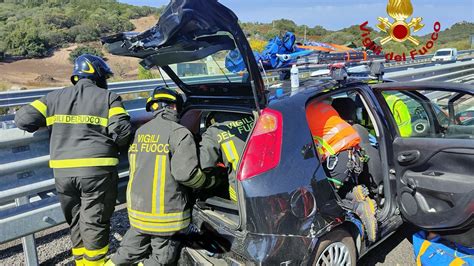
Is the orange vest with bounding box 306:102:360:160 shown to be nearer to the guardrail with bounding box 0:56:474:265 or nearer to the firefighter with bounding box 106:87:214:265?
the guardrail with bounding box 0:56:474:265

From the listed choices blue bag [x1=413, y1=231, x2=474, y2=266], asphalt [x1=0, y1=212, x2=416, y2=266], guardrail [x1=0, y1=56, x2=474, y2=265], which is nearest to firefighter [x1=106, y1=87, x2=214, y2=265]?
guardrail [x1=0, y1=56, x2=474, y2=265]

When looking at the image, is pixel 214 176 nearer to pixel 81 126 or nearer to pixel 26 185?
pixel 81 126

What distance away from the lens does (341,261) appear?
2703mm

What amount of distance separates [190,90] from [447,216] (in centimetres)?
233

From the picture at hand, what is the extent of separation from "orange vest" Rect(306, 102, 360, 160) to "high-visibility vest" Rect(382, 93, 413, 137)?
536mm

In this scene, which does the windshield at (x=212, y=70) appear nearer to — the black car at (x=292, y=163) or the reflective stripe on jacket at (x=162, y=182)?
the black car at (x=292, y=163)

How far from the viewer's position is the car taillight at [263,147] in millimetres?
2312

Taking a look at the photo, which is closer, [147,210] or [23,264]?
[147,210]

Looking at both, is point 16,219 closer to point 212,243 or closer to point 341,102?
point 212,243

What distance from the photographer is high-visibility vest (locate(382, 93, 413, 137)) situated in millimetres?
3422

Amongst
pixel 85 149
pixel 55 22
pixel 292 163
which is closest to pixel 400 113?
pixel 292 163

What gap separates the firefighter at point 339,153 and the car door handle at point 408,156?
357 millimetres

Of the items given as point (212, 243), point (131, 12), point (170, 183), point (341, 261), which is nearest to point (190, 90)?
point (170, 183)

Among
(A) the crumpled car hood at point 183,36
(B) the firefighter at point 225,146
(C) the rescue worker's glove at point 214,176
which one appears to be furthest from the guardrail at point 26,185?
(C) the rescue worker's glove at point 214,176
